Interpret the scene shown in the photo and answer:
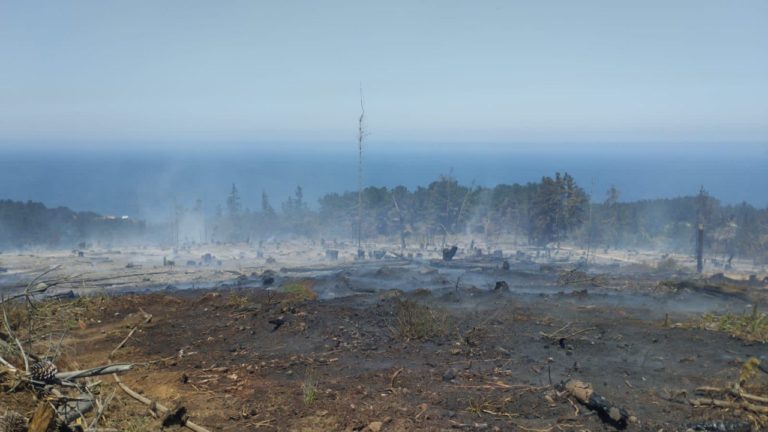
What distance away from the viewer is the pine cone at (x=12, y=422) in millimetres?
5203

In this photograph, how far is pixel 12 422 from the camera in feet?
17.3

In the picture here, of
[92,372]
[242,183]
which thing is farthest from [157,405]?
[242,183]

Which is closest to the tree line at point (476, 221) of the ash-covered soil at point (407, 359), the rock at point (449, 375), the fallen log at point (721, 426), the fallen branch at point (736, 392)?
the ash-covered soil at point (407, 359)

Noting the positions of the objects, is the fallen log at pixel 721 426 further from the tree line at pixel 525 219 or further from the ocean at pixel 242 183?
the ocean at pixel 242 183

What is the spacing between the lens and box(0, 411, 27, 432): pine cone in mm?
5203

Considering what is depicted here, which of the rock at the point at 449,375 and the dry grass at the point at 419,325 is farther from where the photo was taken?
the dry grass at the point at 419,325

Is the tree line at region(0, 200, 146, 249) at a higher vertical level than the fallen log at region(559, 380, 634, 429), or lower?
lower

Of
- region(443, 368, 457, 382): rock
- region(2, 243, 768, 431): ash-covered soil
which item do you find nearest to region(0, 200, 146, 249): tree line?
region(2, 243, 768, 431): ash-covered soil

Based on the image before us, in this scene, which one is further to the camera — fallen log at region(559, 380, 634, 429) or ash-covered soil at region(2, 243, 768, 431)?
ash-covered soil at region(2, 243, 768, 431)

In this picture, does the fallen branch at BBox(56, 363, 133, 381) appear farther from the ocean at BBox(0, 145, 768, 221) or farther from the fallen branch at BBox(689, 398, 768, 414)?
the ocean at BBox(0, 145, 768, 221)

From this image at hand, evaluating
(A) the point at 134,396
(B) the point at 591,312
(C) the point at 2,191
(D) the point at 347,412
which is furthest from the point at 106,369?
(C) the point at 2,191

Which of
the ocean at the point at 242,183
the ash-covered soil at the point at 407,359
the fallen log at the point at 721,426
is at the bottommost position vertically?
the ocean at the point at 242,183

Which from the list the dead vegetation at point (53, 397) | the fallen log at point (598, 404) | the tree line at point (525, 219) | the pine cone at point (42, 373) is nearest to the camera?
the dead vegetation at point (53, 397)

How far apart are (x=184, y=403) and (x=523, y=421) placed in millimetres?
3968
